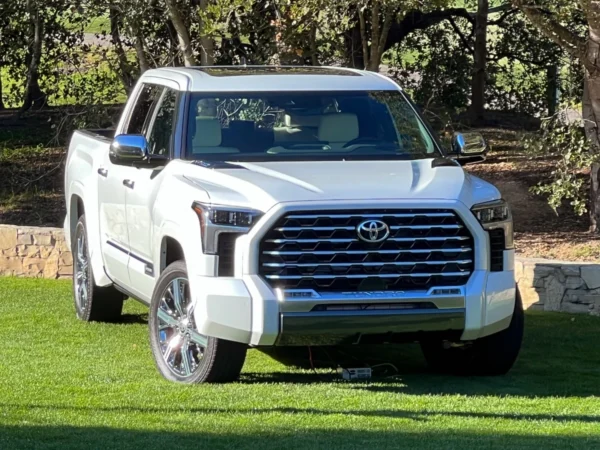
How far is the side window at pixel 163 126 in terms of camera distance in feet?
28.8

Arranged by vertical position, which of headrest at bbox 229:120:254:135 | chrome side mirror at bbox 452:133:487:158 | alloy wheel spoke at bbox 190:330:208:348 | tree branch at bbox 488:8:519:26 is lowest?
alloy wheel spoke at bbox 190:330:208:348

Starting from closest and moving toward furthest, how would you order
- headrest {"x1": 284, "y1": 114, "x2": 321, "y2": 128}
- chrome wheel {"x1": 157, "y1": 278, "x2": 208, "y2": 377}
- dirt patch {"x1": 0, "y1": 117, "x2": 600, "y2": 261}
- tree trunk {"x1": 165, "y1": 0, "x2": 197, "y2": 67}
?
chrome wheel {"x1": 157, "y1": 278, "x2": 208, "y2": 377}, headrest {"x1": 284, "y1": 114, "x2": 321, "y2": 128}, dirt patch {"x1": 0, "y1": 117, "x2": 600, "y2": 261}, tree trunk {"x1": 165, "y1": 0, "x2": 197, "y2": 67}

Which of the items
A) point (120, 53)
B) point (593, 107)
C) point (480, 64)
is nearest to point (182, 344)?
A: point (593, 107)

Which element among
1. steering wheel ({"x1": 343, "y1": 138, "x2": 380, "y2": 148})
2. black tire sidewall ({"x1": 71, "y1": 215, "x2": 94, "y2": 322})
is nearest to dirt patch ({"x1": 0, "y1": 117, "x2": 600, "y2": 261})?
steering wheel ({"x1": 343, "y1": 138, "x2": 380, "y2": 148})

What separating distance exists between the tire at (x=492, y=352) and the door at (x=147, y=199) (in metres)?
1.95

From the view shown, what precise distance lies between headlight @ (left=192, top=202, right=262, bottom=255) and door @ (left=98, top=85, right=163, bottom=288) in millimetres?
1802

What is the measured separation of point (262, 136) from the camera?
28.4 ft

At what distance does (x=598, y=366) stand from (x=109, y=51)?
959 cm

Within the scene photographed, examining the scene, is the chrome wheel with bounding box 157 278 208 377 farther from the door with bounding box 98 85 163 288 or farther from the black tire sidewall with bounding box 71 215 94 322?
the black tire sidewall with bounding box 71 215 94 322

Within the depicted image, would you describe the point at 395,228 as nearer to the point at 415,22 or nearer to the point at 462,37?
the point at 415,22

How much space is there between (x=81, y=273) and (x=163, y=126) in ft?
7.25

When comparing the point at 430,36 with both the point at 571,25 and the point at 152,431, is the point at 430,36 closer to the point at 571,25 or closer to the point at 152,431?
the point at 571,25

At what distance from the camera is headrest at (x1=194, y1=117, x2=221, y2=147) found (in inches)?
338

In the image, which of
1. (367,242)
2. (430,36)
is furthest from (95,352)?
(430,36)
